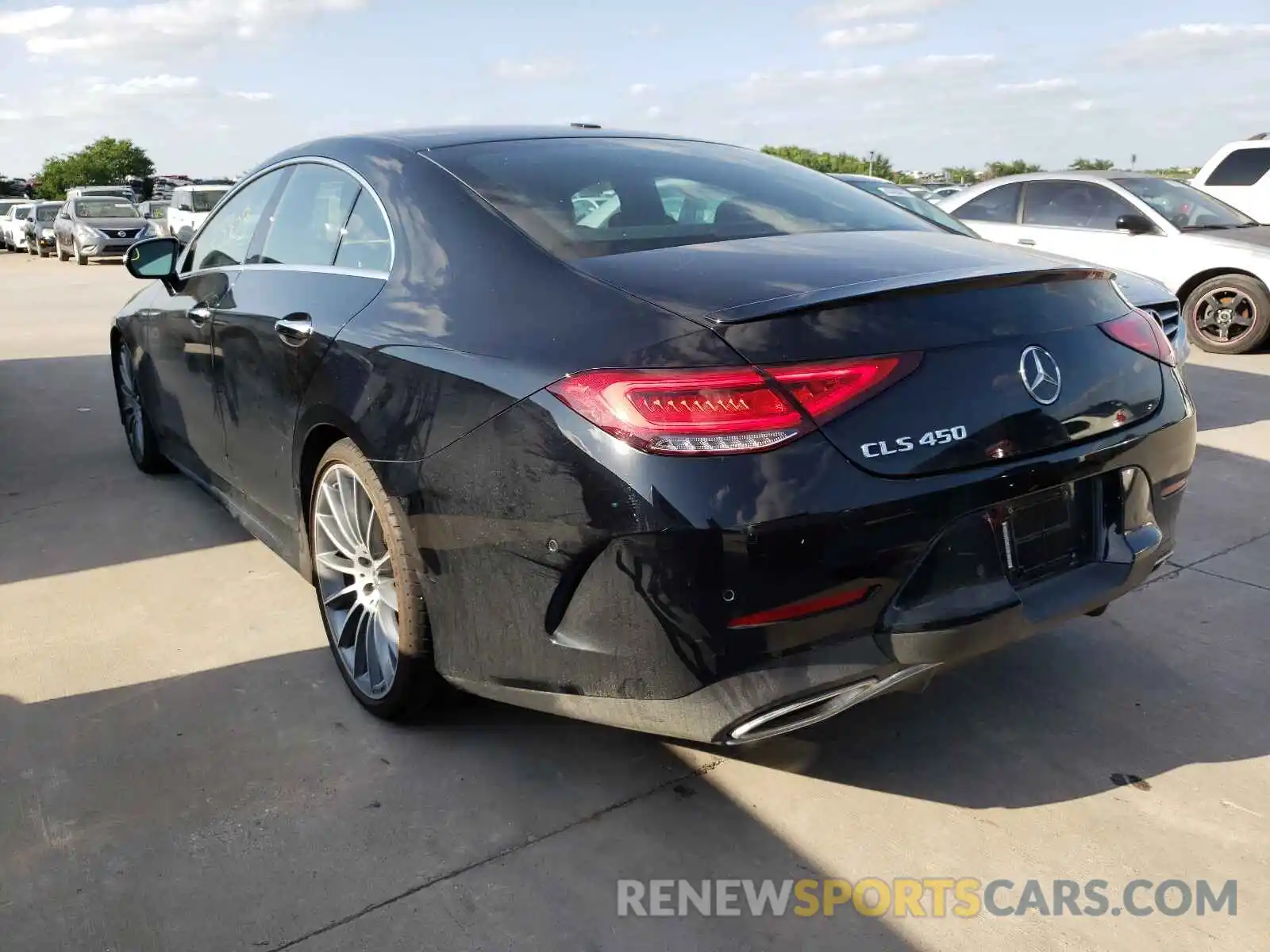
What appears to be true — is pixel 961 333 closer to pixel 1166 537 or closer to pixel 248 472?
pixel 1166 537

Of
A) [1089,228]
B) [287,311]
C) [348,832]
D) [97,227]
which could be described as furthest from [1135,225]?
[97,227]

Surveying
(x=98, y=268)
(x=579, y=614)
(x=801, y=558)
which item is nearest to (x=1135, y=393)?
(x=801, y=558)

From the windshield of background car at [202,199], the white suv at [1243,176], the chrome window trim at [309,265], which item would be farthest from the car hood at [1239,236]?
the windshield of background car at [202,199]

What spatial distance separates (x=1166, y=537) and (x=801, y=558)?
3.85ft

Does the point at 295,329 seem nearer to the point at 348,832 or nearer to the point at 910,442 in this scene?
the point at 348,832

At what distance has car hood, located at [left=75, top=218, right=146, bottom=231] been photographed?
23.8 meters

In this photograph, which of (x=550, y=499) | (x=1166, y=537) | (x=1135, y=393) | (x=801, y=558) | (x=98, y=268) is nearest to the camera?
(x=801, y=558)

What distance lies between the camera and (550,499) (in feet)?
7.00

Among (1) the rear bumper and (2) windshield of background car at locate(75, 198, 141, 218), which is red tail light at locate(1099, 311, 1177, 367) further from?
(2) windshield of background car at locate(75, 198, 141, 218)

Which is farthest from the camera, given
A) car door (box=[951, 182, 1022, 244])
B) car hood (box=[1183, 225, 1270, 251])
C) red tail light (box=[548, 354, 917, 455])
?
car door (box=[951, 182, 1022, 244])

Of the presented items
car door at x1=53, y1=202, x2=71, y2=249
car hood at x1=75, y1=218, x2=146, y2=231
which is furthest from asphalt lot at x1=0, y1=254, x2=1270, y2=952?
car door at x1=53, y1=202, x2=71, y2=249

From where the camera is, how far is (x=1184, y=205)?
9.23m

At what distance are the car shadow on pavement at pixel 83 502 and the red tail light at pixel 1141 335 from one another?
3.48m

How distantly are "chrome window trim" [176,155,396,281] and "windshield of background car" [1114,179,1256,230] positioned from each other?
7.68m
